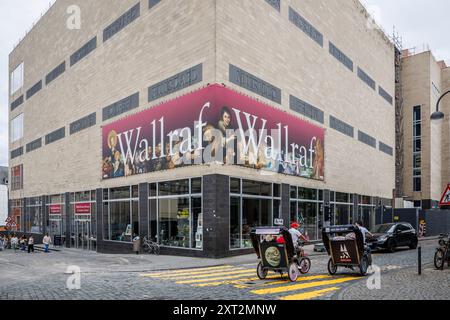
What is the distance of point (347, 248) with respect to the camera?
14.1 m

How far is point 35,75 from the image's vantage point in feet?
158

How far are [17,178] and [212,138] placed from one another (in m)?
38.2

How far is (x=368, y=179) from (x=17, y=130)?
40.5 m

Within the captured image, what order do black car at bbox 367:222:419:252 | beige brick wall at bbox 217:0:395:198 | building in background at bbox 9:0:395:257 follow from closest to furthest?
black car at bbox 367:222:419:252, building in background at bbox 9:0:395:257, beige brick wall at bbox 217:0:395:198

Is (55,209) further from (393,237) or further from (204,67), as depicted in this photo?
(393,237)

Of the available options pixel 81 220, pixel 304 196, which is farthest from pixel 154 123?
pixel 81 220

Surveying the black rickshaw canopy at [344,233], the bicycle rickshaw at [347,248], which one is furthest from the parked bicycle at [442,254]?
the black rickshaw canopy at [344,233]

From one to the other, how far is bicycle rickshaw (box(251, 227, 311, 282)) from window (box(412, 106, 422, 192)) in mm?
51816

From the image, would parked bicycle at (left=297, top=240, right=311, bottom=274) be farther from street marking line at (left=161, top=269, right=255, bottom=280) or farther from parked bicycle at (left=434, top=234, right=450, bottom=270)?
parked bicycle at (left=434, top=234, right=450, bottom=270)

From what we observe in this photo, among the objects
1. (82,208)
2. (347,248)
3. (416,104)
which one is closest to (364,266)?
(347,248)

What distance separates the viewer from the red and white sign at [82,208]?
115 feet

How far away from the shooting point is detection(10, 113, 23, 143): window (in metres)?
52.1

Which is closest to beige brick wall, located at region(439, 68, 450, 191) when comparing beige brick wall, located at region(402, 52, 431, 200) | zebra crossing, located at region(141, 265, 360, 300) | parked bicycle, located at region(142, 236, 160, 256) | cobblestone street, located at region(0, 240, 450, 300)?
beige brick wall, located at region(402, 52, 431, 200)
